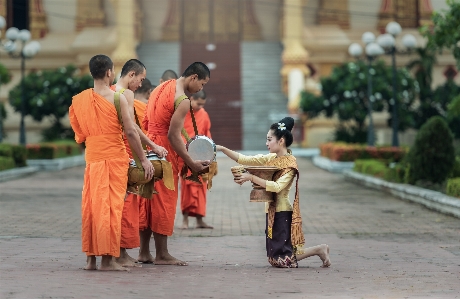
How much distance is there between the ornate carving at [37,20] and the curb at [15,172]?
15793 mm

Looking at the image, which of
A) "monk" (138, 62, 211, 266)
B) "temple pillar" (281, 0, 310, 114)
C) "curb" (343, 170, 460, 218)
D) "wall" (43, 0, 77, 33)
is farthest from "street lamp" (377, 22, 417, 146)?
"wall" (43, 0, 77, 33)

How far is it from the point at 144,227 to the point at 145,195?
1.32 feet

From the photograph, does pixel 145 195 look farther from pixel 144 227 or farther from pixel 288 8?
pixel 288 8

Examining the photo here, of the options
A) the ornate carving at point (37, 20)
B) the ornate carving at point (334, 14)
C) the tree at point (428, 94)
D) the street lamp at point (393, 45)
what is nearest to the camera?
the street lamp at point (393, 45)

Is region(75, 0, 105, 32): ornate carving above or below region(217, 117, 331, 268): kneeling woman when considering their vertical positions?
above

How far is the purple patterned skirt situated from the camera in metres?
9.46

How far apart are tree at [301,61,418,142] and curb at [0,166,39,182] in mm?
9434

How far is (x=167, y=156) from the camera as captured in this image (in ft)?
32.3

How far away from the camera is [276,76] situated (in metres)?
38.9

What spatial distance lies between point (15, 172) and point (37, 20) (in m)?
18.8

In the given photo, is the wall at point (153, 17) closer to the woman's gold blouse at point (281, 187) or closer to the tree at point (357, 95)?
the tree at point (357, 95)

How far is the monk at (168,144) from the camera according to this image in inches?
378

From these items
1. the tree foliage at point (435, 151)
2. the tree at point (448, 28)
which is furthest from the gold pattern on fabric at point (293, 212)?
the tree at point (448, 28)

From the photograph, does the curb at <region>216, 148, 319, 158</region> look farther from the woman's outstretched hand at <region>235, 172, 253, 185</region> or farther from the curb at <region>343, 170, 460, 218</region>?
the woman's outstretched hand at <region>235, 172, 253, 185</region>
